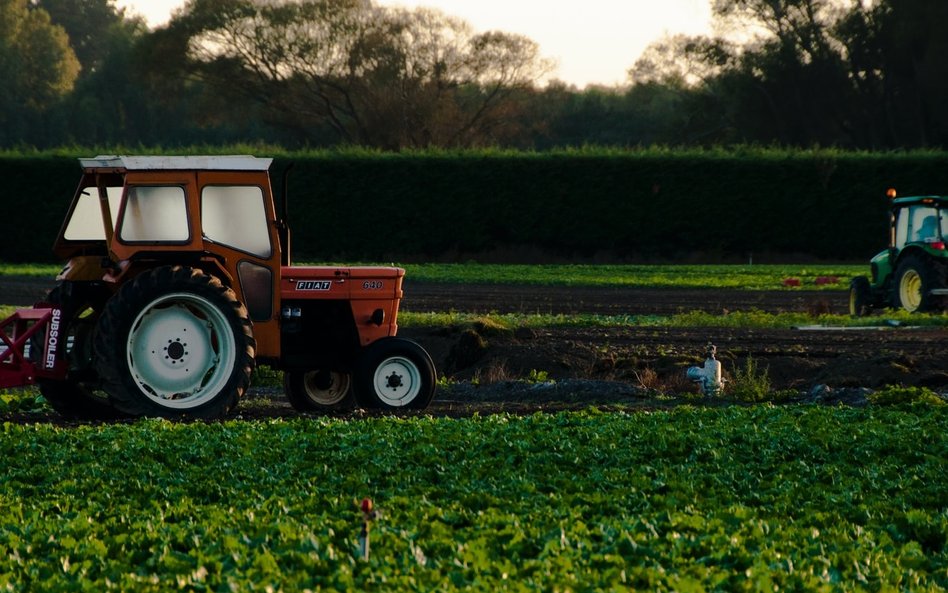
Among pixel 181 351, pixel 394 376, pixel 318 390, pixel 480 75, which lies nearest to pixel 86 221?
pixel 181 351

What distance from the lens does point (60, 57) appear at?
60.9 meters

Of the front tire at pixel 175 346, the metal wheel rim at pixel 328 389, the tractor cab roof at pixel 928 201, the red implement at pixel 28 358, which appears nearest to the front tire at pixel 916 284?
the tractor cab roof at pixel 928 201

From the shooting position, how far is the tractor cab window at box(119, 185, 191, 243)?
10.3 m

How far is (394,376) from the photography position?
37.0 ft

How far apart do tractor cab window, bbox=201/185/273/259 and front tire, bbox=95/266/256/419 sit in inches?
19.6

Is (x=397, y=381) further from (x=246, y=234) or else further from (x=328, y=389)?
(x=246, y=234)

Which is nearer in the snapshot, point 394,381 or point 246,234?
point 246,234

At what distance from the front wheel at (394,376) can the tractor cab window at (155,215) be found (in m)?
1.88

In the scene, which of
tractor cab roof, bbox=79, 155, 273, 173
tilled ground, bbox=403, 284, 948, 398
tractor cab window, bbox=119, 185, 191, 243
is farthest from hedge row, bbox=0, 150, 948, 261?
tractor cab window, bbox=119, 185, 191, 243

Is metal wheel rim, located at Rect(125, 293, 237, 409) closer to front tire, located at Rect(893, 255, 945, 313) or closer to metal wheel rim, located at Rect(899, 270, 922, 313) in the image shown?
front tire, located at Rect(893, 255, 945, 313)

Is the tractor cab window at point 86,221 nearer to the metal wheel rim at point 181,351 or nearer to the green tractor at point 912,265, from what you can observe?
the metal wheel rim at point 181,351

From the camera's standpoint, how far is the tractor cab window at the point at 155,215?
33.7 feet

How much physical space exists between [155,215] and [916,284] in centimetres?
1478

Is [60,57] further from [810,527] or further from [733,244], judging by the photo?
[810,527]
